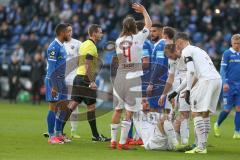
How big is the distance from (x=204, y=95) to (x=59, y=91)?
4057mm

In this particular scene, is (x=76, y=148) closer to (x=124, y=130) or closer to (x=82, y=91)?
(x=124, y=130)

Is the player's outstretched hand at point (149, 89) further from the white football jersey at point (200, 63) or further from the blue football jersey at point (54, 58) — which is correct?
the blue football jersey at point (54, 58)

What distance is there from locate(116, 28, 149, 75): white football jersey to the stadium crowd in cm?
1497

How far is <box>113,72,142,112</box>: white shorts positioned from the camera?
14453 millimetres

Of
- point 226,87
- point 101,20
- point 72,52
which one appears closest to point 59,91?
point 72,52

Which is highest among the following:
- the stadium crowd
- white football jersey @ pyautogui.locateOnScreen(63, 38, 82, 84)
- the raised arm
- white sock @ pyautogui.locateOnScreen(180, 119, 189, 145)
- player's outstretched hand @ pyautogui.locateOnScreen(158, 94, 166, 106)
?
the stadium crowd

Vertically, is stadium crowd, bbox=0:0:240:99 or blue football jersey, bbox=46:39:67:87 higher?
stadium crowd, bbox=0:0:240:99

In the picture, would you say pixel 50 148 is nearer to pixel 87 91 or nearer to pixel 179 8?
pixel 87 91

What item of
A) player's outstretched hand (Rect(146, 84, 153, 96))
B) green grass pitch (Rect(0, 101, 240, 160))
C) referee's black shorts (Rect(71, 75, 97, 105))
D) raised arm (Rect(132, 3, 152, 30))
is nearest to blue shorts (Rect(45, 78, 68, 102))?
referee's black shorts (Rect(71, 75, 97, 105))

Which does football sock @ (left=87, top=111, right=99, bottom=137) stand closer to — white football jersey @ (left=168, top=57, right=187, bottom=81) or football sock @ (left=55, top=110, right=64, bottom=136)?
football sock @ (left=55, top=110, right=64, bottom=136)

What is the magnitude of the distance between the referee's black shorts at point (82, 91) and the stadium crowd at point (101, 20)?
1310 centimetres

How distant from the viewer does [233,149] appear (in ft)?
49.4

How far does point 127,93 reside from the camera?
14.5m

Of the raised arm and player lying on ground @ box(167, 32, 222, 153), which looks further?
the raised arm
